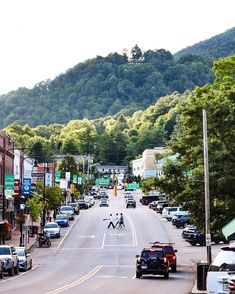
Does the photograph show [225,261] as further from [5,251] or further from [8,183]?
[8,183]

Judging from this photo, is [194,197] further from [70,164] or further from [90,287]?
[70,164]

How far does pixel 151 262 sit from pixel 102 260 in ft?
51.3

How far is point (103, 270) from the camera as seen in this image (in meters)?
47.3

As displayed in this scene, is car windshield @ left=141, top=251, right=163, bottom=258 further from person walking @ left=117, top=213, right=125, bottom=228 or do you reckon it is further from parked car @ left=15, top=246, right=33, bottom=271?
person walking @ left=117, top=213, right=125, bottom=228

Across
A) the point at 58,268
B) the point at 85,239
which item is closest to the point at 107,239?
the point at 85,239

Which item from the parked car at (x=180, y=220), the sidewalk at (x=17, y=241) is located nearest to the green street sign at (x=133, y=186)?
the parked car at (x=180, y=220)

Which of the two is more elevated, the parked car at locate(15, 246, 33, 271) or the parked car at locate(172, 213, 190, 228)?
the parked car at locate(172, 213, 190, 228)

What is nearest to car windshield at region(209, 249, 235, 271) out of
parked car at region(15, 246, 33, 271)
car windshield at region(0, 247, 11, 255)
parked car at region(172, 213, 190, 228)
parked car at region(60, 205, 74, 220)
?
car windshield at region(0, 247, 11, 255)

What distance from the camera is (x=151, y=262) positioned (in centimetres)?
4094

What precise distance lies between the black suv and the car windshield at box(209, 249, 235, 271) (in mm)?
21436

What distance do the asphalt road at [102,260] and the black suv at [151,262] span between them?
551 mm

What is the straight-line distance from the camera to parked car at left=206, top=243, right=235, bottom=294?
19.0 metres

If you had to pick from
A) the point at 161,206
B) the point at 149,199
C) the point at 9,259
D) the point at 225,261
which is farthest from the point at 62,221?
the point at 225,261

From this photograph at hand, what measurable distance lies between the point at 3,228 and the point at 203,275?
40.5m
